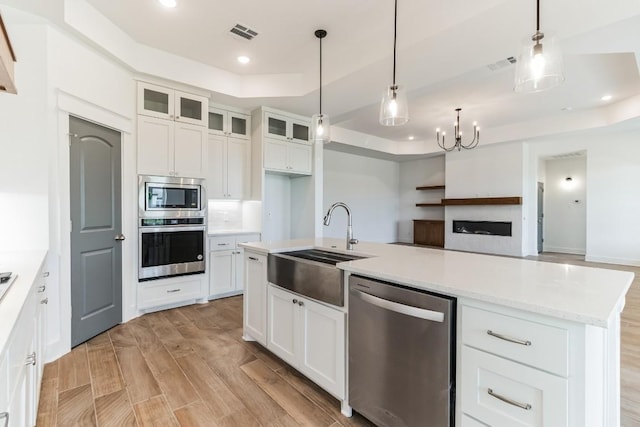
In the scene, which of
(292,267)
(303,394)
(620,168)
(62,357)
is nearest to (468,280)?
(292,267)

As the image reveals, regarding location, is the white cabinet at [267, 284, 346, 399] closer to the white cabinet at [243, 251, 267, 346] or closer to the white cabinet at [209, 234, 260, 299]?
the white cabinet at [243, 251, 267, 346]

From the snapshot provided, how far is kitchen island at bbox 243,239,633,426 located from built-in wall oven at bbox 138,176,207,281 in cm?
288

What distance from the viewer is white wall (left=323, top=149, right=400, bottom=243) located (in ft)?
25.6

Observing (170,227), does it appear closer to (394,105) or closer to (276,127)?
(276,127)

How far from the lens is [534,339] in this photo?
43.3 inches

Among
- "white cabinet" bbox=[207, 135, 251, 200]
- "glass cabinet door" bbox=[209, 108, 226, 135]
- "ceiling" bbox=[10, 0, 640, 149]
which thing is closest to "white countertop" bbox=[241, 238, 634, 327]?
"ceiling" bbox=[10, 0, 640, 149]

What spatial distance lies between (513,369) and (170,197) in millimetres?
3665

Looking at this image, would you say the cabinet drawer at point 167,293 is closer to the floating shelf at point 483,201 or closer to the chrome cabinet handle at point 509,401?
the chrome cabinet handle at point 509,401

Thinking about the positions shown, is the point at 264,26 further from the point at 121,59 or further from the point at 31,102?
Answer: the point at 31,102

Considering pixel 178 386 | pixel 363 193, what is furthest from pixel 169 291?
pixel 363 193

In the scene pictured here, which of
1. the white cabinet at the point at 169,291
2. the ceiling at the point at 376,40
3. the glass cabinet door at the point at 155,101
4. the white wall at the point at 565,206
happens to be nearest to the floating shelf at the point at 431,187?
the white wall at the point at 565,206

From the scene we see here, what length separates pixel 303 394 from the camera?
2.04 meters

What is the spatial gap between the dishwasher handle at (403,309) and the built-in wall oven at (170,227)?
281 cm

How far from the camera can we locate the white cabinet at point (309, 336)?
6.09 feet
